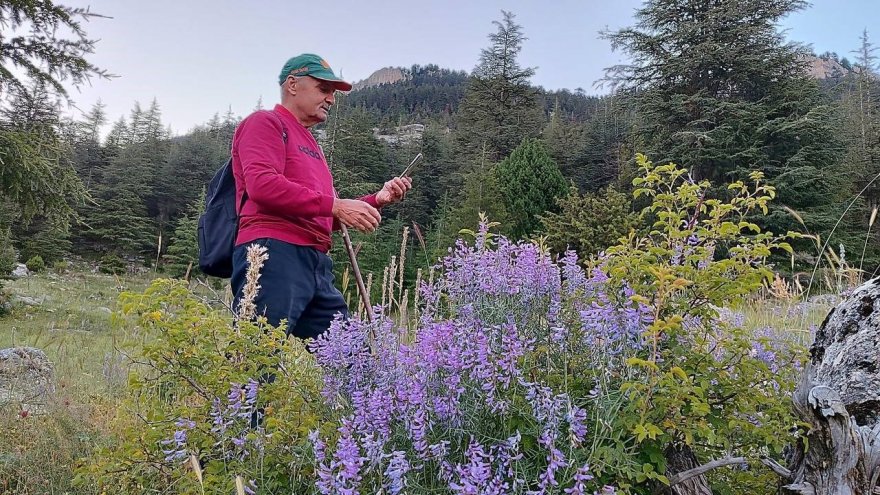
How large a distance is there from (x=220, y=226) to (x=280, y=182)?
51 centimetres

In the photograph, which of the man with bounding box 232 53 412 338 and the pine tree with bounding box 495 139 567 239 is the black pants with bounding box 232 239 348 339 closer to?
the man with bounding box 232 53 412 338

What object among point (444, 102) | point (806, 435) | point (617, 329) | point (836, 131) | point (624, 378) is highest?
point (444, 102)

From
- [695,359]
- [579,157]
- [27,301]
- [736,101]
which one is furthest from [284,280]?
[579,157]

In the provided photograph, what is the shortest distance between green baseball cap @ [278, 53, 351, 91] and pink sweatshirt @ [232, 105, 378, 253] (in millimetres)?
188

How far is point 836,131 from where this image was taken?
23.5 meters

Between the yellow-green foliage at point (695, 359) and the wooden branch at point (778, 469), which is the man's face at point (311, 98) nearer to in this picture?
the yellow-green foliage at point (695, 359)

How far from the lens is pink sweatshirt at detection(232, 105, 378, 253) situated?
2.17 m

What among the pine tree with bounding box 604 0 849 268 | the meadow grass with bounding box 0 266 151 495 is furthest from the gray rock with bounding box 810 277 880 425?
the pine tree with bounding box 604 0 849 268

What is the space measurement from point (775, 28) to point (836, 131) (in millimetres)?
5274

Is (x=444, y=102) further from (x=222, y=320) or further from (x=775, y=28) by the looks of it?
(x=222, y=320)

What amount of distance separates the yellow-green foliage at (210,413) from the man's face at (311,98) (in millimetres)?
1307

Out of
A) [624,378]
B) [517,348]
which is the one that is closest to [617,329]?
[624,378]

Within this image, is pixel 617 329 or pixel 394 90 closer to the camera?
pixel 617 329

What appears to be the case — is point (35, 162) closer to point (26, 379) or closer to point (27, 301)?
point (26, 379)
